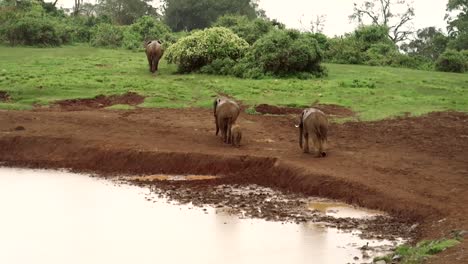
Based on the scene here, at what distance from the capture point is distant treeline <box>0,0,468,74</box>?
27094 mm

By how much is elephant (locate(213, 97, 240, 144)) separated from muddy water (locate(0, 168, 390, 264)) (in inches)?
120

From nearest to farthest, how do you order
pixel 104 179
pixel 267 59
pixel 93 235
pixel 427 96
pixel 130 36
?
1. pixel 93 235
2. pixel 104 179
3. pixel 427 96
4. pixel 267 59
5. pixel 130 36

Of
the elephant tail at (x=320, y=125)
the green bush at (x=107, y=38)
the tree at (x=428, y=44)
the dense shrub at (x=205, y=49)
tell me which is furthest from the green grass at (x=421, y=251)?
the tree at (x=428, y=44)

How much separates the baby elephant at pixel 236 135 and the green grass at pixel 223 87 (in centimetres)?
504

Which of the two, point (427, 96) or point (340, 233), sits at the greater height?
point (427, 96)

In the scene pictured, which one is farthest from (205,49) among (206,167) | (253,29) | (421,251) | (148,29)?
(421,251)

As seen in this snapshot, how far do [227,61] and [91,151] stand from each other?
472 inches

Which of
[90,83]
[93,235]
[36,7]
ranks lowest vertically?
[93,235]

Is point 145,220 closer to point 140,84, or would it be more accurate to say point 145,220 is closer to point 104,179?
point 104,179

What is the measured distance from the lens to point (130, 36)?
130 ft

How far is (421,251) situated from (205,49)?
63.9 feet

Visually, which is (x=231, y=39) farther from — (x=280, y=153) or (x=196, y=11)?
(x=196, y=11)

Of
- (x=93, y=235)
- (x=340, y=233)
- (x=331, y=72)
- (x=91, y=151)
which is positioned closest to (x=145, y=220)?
(x=93, y=235)

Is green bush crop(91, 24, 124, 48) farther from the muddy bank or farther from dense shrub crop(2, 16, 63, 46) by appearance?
the muddy bank
